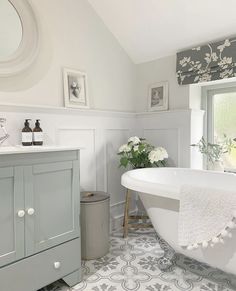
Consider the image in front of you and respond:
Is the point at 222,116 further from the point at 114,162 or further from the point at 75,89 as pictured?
the point at 75,89

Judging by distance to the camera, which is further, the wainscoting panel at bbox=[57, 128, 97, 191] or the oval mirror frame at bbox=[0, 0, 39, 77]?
the wainscoting panel at bbox=[57, 128, 97, 191]

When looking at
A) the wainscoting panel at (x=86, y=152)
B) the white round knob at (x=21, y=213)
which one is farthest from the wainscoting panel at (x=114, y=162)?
the white round knob at (x=21, y=213)

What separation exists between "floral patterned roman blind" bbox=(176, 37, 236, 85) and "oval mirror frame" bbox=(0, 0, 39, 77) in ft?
4.37

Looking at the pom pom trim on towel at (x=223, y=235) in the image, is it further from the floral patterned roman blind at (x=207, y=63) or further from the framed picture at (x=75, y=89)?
the framed picture at (x=75, y=89)

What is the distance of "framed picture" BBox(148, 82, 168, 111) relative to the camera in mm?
2693

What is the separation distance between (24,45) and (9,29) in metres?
0.14

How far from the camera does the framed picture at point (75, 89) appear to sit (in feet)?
7.37

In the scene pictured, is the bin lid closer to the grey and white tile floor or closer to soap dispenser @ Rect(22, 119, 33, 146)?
the grey and white tile floor

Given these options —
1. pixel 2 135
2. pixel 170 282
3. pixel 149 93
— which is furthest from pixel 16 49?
pixel 170 282

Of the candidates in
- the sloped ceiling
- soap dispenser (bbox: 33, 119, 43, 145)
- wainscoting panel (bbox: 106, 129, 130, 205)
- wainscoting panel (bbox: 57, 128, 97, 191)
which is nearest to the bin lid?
wainscoting panel (bbox: 57, 128, 97, 191)

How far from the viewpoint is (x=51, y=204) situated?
5.29 feet

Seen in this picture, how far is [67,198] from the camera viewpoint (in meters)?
1.70

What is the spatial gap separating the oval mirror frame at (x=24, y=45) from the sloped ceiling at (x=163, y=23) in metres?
0.77

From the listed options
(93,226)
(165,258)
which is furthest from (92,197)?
(165,258)
